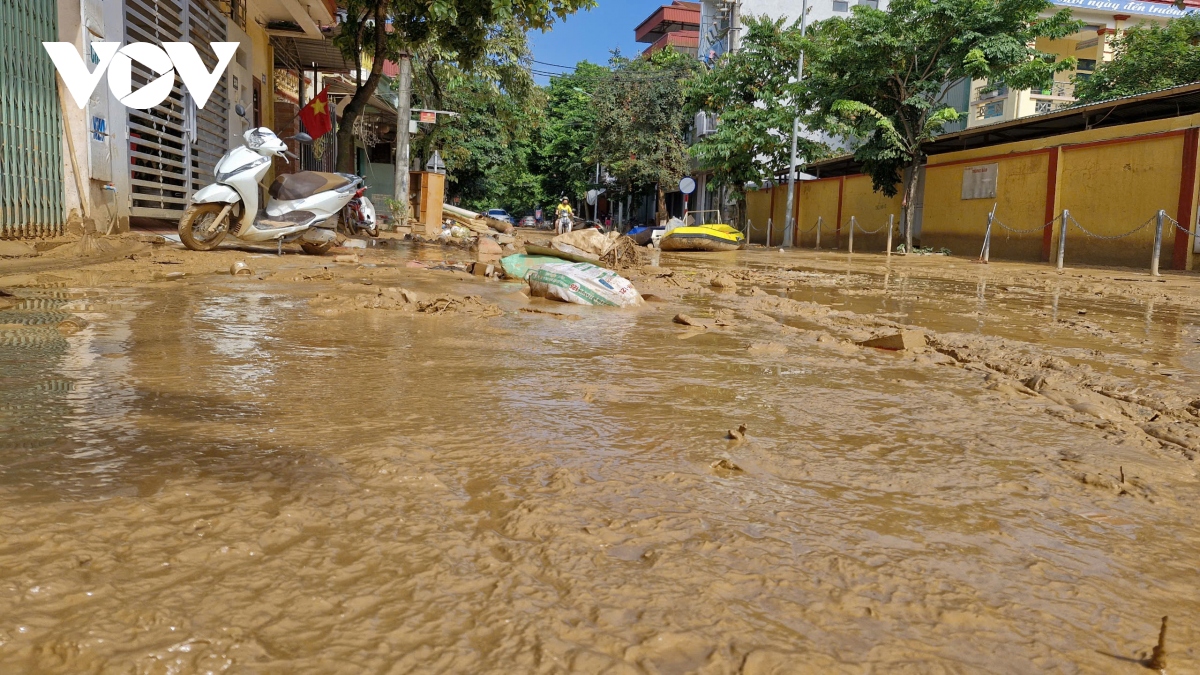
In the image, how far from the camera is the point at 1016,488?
2.24 meters

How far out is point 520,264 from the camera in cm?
807

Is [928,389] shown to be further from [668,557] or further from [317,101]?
[317,101]

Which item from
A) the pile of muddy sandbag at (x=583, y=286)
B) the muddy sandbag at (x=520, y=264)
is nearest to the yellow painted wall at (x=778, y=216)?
the muddy sandbag at (x=520, y=264)

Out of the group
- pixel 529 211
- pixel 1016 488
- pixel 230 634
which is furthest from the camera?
pixel 529 211

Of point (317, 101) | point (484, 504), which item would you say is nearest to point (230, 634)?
point (484, 504)

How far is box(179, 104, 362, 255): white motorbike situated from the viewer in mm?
8617

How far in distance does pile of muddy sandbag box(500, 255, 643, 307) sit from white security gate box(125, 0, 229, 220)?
6.14m

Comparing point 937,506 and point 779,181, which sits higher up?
point 779,181

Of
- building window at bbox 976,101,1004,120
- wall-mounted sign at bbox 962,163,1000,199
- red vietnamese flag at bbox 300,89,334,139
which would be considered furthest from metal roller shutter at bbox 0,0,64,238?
building window at bbox 976,101,1004,120

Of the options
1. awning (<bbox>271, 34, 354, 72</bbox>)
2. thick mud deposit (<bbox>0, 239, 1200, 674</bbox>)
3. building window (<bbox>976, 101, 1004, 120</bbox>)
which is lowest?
thick mud deposit (<bbox>0, 239, 1200, 674</bbox>)

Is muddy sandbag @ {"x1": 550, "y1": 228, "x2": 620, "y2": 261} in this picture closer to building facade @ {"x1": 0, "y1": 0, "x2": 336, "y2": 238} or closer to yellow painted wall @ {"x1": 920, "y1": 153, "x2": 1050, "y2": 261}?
building facade @ {"x1": 0, "y1": 0, "x2": 336, "y2": 238}

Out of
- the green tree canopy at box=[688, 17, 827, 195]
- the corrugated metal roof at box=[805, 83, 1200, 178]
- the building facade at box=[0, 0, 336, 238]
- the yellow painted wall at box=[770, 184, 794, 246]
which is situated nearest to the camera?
the building facade at box=[0, 0, 336, 238]

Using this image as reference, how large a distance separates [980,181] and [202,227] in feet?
56.5

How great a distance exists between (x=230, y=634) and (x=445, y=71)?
83.0ft
